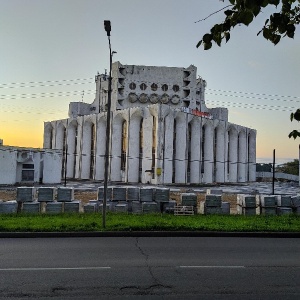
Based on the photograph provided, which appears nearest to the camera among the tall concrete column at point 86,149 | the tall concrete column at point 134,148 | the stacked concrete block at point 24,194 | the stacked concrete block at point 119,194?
the stacked concrete block at point 24,194

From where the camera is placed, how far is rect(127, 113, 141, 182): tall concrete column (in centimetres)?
6134

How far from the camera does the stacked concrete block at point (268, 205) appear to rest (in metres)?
18.4

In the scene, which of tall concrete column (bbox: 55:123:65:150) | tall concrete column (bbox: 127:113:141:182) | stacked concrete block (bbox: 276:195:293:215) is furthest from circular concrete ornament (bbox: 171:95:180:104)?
stacked concrete block (bbox: 276:195:293:215)

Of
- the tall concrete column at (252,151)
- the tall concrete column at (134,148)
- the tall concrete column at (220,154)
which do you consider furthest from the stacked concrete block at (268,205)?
the tall concrete column at (252,151)

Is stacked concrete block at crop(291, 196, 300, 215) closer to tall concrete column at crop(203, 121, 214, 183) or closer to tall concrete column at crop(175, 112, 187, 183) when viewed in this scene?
tall concrete column at crop(175, 112, 187, 183)

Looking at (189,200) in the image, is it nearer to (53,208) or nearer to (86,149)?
(53,208)

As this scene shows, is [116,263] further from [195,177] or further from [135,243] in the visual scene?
[195,177]

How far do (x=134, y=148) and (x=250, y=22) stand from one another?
193 ft

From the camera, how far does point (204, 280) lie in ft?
21.8

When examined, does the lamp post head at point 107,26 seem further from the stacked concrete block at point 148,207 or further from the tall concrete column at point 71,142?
the tall concrete column at point 71,142

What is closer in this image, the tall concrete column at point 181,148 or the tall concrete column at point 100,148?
the tall concrete column at point 181,148

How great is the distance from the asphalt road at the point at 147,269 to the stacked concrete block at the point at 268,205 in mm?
7207

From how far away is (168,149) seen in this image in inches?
2261

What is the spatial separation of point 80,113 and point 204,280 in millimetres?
77668
